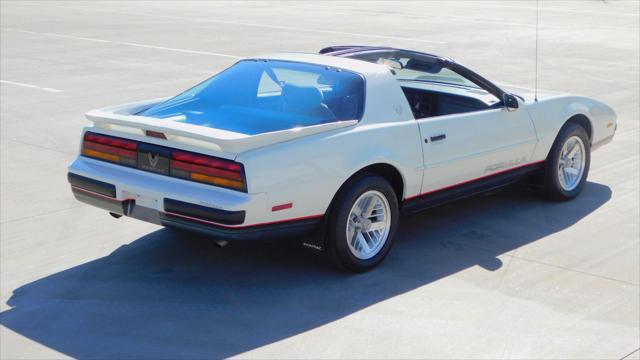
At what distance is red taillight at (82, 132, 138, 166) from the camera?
567 centimetres

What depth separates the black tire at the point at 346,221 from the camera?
568 centimetres

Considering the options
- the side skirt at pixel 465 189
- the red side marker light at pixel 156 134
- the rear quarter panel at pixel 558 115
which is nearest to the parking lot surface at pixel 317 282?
the side skirt at pixel 465 189

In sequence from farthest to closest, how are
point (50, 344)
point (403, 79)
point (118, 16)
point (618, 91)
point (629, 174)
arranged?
point (118, 16) < point (618, 91) < point (629, 174) < point (403, 79) < point (50, 344)

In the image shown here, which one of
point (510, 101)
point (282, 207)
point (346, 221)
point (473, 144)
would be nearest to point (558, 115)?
point (510, 101)

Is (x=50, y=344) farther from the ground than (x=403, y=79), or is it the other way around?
(x=403, y=79)

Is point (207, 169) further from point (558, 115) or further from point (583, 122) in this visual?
point (583, 122)

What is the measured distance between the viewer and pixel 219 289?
5582mm

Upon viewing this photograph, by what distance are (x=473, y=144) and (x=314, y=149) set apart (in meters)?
1.61

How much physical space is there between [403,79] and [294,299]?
2447 millimetres

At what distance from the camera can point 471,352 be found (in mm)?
4812

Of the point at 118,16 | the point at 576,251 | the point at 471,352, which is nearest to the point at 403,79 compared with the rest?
the point at 576,251

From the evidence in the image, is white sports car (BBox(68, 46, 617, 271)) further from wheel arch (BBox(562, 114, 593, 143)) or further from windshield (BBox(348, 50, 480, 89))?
wheel arch (BBox(562, 114, 593, 143))

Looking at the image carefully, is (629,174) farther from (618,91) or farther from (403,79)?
(618,91)

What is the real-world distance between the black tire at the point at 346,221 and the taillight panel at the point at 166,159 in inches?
28.6
